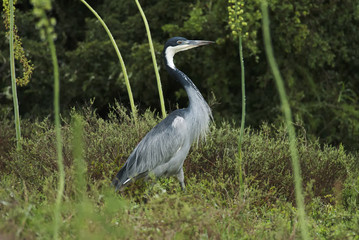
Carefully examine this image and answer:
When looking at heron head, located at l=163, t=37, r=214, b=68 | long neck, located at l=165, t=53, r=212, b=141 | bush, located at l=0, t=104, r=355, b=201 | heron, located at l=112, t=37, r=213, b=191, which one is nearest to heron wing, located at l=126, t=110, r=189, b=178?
heron, located at l=112, t=37, r=213, b=191

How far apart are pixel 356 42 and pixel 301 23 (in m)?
1.22

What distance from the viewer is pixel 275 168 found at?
5484 mm

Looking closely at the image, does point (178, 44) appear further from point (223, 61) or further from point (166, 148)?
Answer: point (223, 61)

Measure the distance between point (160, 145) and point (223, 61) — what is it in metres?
5.17

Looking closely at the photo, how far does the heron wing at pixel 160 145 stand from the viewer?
486 cm

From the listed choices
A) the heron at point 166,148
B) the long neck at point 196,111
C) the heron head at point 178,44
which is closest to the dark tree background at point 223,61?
the heron head at point 178,44

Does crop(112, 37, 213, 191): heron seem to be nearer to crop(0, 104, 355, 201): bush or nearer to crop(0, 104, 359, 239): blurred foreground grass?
crop(0, 104, 359, 239): blurred foreground grass

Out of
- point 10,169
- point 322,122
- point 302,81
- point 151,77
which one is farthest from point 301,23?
point 10,169

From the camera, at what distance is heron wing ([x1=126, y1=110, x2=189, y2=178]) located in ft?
Answer: 15.9

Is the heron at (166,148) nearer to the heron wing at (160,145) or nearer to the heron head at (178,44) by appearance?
the heron wing at (160,145)

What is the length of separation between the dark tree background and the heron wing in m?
3.94

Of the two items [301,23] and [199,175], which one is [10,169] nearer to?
[199,175]

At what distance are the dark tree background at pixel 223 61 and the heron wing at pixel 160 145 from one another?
12.9 ft

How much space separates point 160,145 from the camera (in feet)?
16.0
